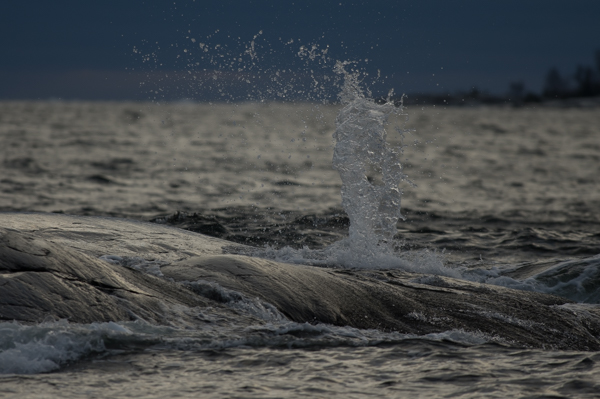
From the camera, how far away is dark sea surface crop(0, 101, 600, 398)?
480 cm

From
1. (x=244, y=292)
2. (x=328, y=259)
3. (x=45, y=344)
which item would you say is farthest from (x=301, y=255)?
(x=45, y=344)

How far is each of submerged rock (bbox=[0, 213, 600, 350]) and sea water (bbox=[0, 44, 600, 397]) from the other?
212 mm

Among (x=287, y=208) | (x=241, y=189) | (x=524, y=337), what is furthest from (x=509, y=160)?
(x=524, y=337)

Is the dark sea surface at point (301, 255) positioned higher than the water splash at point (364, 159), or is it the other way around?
the water splash at point (364, 159)

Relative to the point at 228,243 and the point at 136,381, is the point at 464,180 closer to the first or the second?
the point at 228,243

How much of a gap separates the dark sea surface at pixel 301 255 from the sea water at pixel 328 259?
0.07 ft

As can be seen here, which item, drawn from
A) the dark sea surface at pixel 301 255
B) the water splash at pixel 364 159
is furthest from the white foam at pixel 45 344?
the water splash at pixel 364 159

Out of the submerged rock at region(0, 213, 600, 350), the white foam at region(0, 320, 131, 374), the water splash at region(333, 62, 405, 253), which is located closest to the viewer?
the white foam at region(0, 320, 131, 374)

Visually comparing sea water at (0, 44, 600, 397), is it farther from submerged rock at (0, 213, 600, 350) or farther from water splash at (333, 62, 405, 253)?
submerged rock at (0, 213, 600, 350)

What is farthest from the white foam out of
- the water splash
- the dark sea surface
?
the water splash

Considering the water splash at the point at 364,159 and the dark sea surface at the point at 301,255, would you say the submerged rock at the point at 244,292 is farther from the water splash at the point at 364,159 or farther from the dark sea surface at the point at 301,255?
the water splash at the point at 364,159

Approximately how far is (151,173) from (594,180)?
1686cm

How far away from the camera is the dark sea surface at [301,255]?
4805 millimetres

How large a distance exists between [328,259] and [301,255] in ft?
1.53
